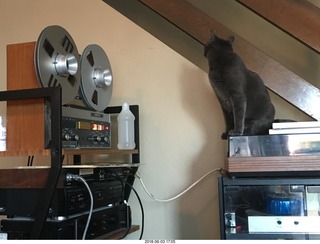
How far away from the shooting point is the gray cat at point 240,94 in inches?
40.8

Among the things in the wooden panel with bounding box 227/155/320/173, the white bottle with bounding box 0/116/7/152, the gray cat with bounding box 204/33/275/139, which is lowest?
the wooden panel with bounding box 227/155/320/173

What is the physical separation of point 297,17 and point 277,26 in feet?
0.25

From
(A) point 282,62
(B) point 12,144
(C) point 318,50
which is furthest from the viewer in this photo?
(A) point 282,62

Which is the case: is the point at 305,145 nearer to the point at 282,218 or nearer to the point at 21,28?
the point at 282,218

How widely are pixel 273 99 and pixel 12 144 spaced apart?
101 centimetres

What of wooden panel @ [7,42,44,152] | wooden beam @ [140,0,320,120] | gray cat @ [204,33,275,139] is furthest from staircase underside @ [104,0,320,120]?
wooden panel @ [7,42,44,152]

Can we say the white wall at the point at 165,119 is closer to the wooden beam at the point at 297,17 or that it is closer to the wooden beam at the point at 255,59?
the wooden beam at the point at 255,59

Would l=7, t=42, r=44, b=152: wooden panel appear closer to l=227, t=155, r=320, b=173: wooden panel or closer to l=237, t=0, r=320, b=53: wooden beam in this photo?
l=227, t=155, r=320, b=173: wooden panel

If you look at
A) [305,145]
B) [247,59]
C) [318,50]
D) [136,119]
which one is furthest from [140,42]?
[305,145]

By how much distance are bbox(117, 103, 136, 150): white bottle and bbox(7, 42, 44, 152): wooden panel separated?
1.48 ft

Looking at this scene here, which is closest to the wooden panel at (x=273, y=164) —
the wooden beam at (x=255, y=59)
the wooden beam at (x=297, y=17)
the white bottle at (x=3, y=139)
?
the wooden beam at (x=255, y=59)

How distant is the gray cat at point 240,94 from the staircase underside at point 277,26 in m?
0.27

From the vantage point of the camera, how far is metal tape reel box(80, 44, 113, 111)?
121 centimetres

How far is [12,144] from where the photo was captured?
1026mm
